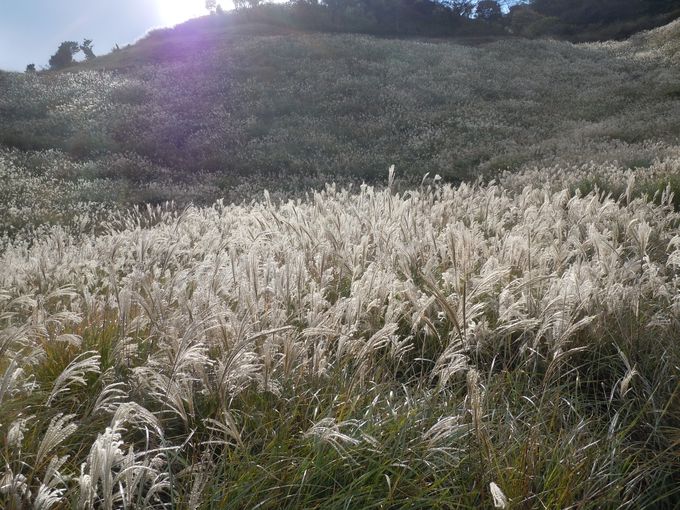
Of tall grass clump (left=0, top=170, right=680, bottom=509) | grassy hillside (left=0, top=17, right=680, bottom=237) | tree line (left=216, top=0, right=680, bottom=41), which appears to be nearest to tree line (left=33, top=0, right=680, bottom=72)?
tree line (left=216, top=0, right=680, bottom=41)

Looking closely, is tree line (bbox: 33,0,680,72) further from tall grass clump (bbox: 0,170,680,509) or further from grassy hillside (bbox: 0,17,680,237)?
tall grass clump (bbox: 0,170,680,509)

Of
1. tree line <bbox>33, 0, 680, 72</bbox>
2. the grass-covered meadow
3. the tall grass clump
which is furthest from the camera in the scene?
tree line <bbox>33, 0, 680, 72</bbox>

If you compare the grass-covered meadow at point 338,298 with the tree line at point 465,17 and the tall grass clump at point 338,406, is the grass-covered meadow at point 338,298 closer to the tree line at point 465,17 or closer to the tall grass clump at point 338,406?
the tall grass clump at point 338,406

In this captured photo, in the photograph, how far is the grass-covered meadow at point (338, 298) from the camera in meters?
1.72

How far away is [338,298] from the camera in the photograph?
9.13 feet

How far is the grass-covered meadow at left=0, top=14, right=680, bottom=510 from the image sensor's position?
1716mm

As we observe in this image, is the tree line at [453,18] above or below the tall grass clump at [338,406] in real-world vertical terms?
above

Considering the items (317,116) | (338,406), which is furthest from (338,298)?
(317,116)

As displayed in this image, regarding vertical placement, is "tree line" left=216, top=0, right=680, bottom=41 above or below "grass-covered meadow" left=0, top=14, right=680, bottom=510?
above

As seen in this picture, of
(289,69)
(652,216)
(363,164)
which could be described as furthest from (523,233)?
(289,69)

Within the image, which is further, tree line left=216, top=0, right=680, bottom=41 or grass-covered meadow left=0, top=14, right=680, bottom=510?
tree line left=216, top=0, right=680, bottom=41

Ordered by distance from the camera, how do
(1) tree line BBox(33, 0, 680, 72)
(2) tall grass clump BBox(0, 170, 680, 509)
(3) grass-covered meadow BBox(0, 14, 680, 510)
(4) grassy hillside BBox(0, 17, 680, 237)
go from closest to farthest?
(2) tall grass clump BBox(0, 170, 680, 509) < (3) grass-covered meadow BBox(0, 14, 680, 510) < (4) grassy hillside BBox(0, 17, 680, 237) < (1) tree line BBox(33, 0, 680, 72)

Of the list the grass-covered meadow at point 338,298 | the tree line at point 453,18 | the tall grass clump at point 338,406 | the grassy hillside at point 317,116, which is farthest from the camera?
the tree line at point 453,18

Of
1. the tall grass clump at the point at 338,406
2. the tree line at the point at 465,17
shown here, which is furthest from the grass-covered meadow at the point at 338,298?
the tree line at the point at 465,17
